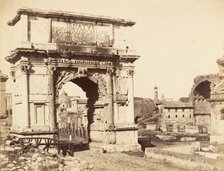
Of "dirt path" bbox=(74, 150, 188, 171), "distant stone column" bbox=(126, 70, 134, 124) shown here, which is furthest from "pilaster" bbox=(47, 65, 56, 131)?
"distant stone column" bbox=(126, 70, 134, 124)

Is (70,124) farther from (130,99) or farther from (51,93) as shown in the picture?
(51,93)

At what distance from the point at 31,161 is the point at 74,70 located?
22.4 feet

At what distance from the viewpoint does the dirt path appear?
14.5 meters

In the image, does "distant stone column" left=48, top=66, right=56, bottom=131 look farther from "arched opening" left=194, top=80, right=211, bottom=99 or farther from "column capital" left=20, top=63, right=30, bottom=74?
"arched opening" left=194, top=80, right=211, bottom=99

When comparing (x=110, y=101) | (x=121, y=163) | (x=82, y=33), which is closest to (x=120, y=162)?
(x=121, y=163)

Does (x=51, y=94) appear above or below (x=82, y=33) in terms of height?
below

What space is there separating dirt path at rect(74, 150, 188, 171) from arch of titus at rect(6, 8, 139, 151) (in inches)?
70.7

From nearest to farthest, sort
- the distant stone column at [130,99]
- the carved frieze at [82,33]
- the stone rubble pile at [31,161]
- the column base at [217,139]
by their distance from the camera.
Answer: the stone rubble pile at [31,161] → the carved frieze at [82,33] → the distant stone column at [130,99] → the column base at [217,139]

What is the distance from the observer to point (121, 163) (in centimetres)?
1586

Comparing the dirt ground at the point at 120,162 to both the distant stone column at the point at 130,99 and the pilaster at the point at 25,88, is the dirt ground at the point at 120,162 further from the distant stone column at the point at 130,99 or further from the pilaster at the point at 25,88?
the distant stone column at the point at 130,99

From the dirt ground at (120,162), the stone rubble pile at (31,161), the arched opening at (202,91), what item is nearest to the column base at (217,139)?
the dirt ground at (120,162)

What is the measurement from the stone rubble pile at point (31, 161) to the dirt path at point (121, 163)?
856mm

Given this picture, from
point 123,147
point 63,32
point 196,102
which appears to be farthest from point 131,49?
point 196,102

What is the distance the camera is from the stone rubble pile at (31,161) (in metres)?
13.1
